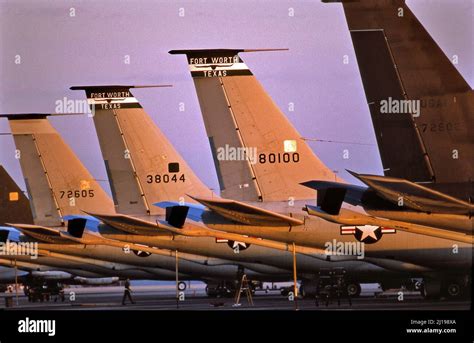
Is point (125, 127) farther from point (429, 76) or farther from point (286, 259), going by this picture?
point (429, 76)

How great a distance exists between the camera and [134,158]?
56.9 meters

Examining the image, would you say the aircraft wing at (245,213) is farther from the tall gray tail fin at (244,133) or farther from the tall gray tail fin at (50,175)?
the tall gray tail fin at (50,175)

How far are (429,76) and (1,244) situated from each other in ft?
128

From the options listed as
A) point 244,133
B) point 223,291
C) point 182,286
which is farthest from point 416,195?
point 182,286

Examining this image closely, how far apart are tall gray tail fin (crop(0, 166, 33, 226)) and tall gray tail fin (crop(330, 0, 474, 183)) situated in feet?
151

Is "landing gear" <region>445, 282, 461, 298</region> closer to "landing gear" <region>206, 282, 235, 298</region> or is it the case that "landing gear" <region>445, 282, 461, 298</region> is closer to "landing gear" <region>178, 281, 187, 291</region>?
"landing gear" <region>206, 282, 235, 298</region>

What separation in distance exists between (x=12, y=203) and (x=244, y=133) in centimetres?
3272

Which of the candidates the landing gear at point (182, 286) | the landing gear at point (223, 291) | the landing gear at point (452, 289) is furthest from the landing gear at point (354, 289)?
the landing gear at point (182, 286)

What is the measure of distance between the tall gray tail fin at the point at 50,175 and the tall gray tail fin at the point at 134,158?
262 inches

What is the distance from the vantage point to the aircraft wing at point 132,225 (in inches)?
1923
